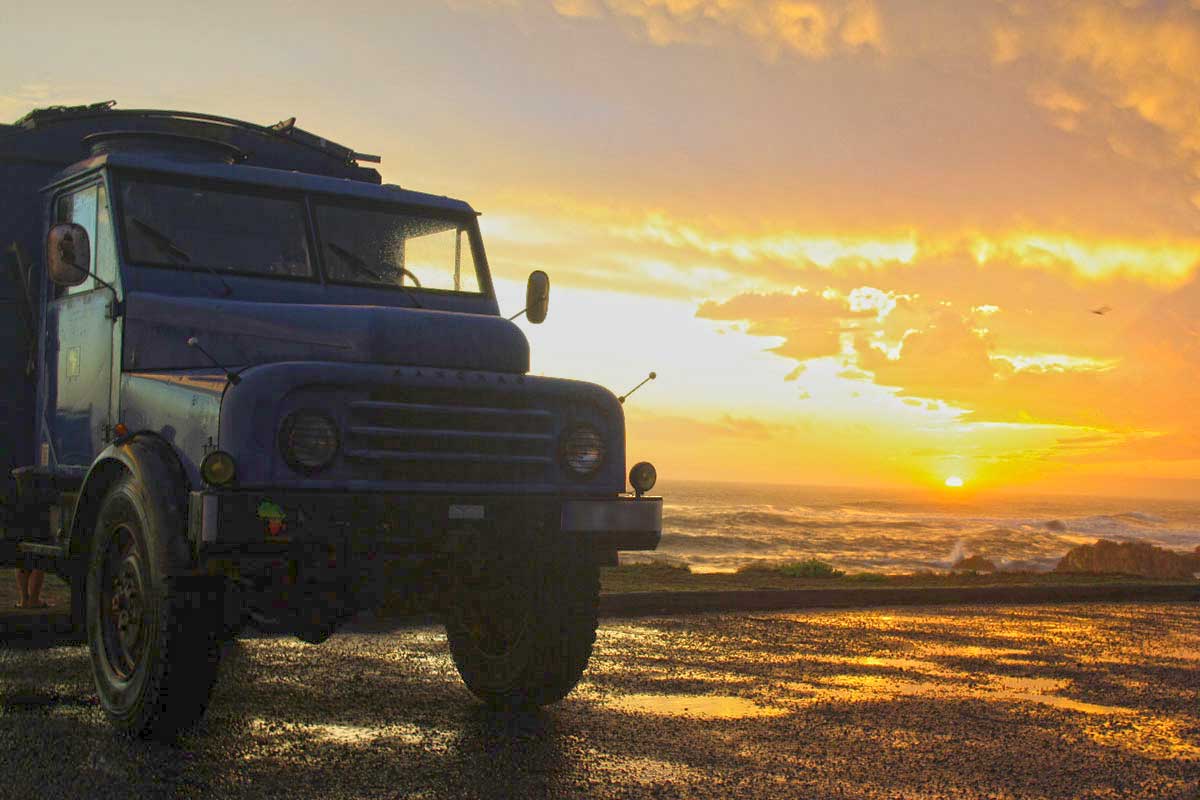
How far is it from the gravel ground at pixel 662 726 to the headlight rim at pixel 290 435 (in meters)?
1.32

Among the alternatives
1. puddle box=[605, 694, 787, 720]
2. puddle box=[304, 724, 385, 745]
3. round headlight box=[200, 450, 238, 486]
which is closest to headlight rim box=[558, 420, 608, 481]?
puddle box=[605, 694, 787, 720]

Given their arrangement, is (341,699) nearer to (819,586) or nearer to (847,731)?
(847,731)

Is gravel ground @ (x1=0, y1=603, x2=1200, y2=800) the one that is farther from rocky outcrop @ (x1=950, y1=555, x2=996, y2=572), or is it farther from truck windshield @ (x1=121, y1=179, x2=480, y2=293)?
rocky outcrop @ (x1=950, y1=555, x2=996, y2=572)

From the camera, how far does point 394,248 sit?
8.13m

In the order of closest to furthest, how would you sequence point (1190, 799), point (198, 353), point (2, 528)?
point (1190, 799) < point (198, 353) < point (2, 528)

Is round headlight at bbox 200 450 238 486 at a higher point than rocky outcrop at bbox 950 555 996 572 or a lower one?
higher

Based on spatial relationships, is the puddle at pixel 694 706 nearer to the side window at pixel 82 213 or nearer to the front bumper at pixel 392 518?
the front bumper at pixel 392 518

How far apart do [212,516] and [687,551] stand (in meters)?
45.6

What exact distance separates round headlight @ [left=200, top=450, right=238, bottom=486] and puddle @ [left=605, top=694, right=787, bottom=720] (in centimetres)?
268

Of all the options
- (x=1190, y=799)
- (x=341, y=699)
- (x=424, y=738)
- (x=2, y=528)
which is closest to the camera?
(x=1190, y=799)

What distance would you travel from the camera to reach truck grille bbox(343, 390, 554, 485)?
635 cm

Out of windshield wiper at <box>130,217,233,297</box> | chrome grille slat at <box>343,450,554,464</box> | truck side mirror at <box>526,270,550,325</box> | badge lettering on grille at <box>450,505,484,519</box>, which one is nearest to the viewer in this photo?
chrome grille slat at <box>343,450,554,464</box>

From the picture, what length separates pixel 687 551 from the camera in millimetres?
50812

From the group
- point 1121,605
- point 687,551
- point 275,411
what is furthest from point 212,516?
point 687,551
